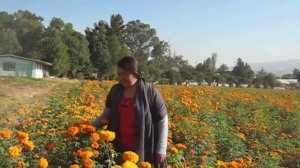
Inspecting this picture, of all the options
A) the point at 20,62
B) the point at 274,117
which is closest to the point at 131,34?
the point at 20,62

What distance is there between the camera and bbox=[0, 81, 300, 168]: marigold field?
340 cm

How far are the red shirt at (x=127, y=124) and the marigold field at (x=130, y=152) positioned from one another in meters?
0.16

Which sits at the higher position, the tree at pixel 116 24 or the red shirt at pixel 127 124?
the tree at pixel 116 24

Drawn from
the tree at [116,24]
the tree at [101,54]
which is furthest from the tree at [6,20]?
the tree at [101,54]

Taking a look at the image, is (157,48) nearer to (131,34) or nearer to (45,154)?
(131,34)

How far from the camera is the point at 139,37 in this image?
107 m

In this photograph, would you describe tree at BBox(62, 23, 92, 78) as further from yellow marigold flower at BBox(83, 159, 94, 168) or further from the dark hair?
yellow marigold flower at BBox(83, 159, 94, 168)

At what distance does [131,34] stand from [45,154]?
344ft

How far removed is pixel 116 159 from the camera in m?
3.62

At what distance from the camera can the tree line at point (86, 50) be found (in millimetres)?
54906

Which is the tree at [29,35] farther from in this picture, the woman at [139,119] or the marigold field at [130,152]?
the woman at [139,119]

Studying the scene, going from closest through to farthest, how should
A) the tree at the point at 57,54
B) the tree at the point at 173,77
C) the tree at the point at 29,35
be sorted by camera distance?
the tree at the point at 57,54
the tree at the point at 173,77
the tree at the point at 29,35

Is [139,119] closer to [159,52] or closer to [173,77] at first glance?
[173,77]

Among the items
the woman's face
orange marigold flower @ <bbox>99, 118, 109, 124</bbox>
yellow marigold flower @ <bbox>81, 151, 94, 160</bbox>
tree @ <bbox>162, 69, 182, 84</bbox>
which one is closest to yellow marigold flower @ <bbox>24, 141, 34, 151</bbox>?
yellow marigold flower @ <bbox>81, 151, 94, 160</bbox>
